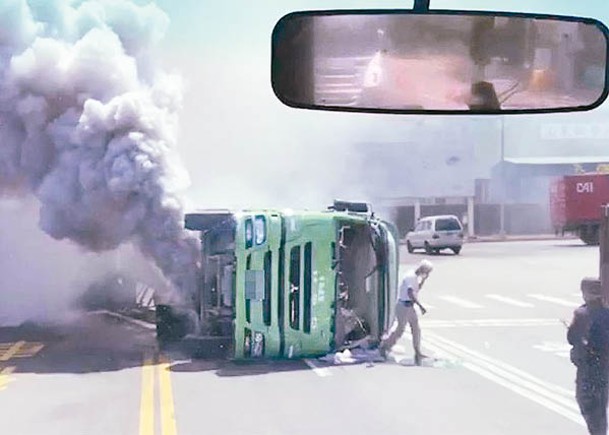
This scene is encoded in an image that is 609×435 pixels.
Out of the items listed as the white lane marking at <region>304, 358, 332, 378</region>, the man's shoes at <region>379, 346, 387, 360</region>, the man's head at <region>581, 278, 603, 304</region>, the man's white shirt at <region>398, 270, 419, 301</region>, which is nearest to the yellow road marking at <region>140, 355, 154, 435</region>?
the white lane marking at <region>304, 358, 332, 378</region>

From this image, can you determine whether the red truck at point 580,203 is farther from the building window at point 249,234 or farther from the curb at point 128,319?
the curb at point 128,319

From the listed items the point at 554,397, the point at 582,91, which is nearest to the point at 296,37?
the point at 582,91

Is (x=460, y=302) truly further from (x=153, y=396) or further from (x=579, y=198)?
(x=153, y=396)

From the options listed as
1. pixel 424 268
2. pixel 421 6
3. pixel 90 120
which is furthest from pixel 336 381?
pixel 421 6

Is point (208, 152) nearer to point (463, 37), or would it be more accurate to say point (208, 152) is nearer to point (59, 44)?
point (59, 44)

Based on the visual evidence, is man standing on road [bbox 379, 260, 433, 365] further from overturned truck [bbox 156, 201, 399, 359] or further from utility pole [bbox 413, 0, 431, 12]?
utility pole [bbox 413, 0, 431, 12]

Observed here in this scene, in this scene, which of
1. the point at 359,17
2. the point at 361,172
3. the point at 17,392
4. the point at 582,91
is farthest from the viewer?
the point at 361,172

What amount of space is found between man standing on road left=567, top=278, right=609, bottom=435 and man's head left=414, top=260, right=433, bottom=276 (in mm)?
523

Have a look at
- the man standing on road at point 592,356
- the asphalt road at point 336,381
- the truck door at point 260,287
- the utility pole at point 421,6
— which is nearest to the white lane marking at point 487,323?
the asphalt road at point 336,381

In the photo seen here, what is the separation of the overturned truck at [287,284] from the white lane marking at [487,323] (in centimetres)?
20

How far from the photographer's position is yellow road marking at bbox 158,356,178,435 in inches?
123

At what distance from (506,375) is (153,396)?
1210 mm

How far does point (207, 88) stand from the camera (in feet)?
10.8

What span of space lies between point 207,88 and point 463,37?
1.11 meters
